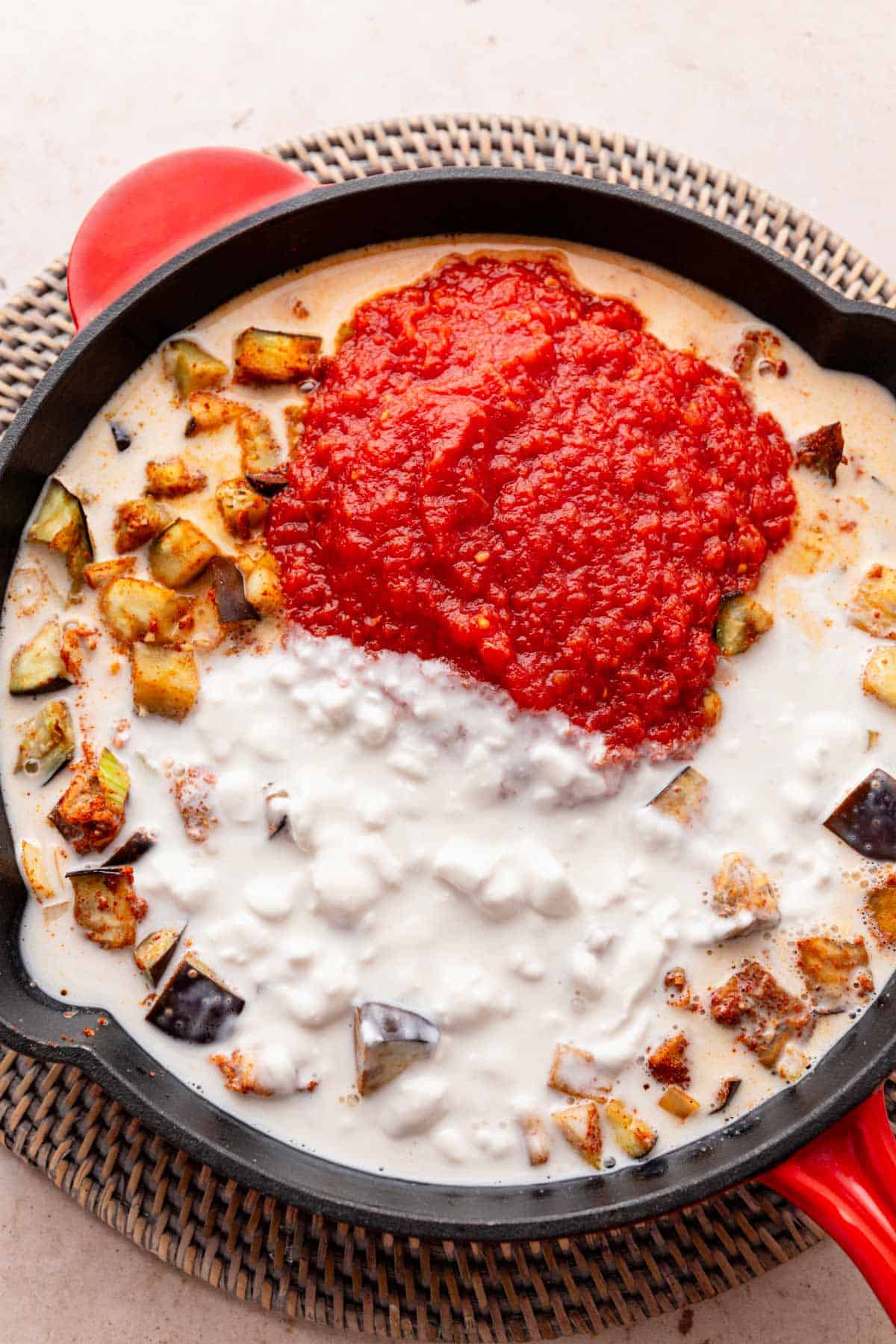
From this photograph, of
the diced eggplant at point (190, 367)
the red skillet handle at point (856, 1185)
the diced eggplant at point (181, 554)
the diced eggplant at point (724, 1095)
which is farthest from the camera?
the diced eggplant at point (190, 367)

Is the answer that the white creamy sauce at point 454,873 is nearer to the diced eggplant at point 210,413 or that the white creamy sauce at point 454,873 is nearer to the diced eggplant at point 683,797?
the diced eggplant at point 683,797

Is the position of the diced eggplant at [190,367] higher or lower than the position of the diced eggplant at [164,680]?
higher

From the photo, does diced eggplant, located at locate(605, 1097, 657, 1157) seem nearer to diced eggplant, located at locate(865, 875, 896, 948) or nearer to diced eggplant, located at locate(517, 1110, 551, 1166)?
diced eggplant, located at locate(517, 1110, 551, 1166)

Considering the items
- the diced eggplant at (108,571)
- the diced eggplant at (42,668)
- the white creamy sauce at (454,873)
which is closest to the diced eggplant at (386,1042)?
the white creamy sauce at (454,873)

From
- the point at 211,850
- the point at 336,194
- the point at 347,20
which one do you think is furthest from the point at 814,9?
the point at 211,850

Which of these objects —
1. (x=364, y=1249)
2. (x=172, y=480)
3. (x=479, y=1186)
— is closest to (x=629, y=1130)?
(x=479, y=1186)

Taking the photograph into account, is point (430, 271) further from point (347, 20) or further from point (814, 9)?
point (814, 9)
